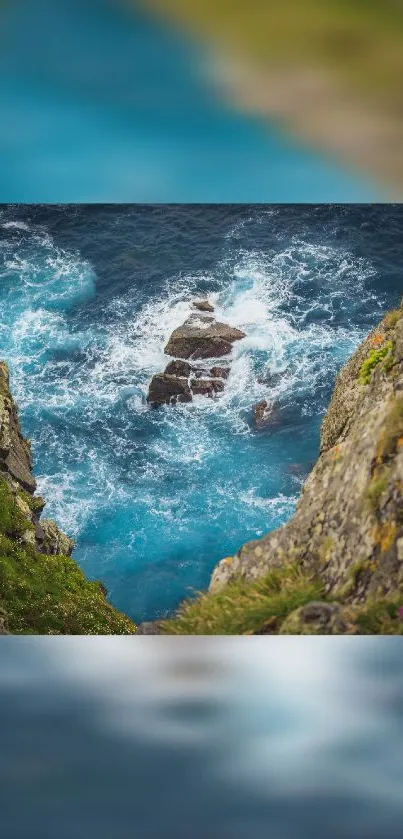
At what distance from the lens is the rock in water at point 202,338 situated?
49.3 feet

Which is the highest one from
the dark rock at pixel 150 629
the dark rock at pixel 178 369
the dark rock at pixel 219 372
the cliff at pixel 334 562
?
the dark rock at pixel 219 372

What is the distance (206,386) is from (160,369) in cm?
119

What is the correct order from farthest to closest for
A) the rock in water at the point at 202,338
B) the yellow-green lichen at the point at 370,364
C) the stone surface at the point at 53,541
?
1. the rock in water at the point at 202,338
2. the stone surface at the point at 53,541
3. the yellow-green lichen at the point at 370,364

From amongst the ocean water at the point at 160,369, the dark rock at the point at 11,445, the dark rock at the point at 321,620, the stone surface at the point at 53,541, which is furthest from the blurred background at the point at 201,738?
the dark rock at the point at 11,445

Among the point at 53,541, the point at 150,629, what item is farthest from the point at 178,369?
the point at 150,629

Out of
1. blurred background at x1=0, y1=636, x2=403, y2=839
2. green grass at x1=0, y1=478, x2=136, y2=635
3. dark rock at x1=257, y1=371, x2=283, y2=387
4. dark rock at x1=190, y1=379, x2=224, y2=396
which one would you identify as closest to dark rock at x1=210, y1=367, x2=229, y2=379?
dark rock at x1=190, y1=379, x2=224, y2=396

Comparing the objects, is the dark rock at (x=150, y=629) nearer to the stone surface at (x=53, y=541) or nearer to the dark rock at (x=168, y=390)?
the stone surface at (x=53, y=541)

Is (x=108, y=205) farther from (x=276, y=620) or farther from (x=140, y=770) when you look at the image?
(x=140, y=770)

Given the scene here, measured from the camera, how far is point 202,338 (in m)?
15.6

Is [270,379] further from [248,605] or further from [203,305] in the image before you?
[248,605]

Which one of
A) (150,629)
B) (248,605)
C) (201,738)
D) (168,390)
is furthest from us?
(168,390)

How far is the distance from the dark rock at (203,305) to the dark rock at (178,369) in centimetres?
465

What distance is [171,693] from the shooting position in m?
3.80
